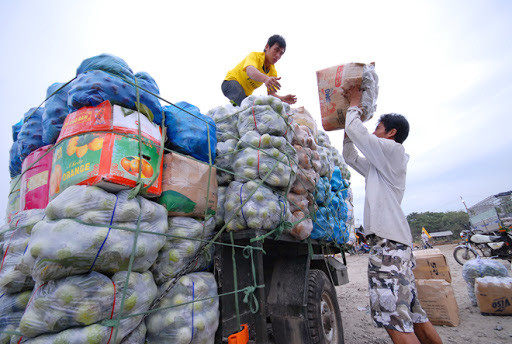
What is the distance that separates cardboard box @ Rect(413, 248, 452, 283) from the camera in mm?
4230

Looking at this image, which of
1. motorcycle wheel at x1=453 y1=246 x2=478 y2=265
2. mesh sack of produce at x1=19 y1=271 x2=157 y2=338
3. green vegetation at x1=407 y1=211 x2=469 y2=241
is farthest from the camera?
green vegetation at x1=407 y1=211 x2=469 y2=241

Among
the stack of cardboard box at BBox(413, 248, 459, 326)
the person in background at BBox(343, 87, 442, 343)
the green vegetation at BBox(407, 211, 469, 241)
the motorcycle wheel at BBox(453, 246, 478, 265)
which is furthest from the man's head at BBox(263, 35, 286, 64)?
the green vegetation at BBox(407, 211, 469, 241)

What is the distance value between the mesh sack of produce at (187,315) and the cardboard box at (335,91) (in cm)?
200

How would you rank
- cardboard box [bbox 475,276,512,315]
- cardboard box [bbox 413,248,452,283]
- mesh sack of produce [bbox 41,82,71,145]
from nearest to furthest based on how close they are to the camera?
mesh sack of produce [bbox 41,82,71,145] → cardboard box [bbox 475,276,512,315] → cardboard box [bbox 413,248,452,283]

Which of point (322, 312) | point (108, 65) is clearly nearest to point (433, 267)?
point (322, 312)

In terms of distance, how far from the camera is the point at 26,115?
2.23 m

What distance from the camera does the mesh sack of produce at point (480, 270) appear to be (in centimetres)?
402

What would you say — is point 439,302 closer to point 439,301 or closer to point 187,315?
point 439,301

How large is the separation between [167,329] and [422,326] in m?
2.10

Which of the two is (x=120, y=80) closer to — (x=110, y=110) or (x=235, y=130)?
(x=110, y=110)

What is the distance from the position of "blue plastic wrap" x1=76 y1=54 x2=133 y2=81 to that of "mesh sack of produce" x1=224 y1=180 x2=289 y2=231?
1095 millimetres

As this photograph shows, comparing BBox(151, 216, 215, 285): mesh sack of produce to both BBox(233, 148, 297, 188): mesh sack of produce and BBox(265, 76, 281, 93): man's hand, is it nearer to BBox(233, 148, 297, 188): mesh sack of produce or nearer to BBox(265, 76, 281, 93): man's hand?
BBox(233, 148, 297, 188): mesh sack of produce

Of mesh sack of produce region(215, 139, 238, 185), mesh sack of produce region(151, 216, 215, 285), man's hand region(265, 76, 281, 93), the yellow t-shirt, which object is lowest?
mesh sack of produce region(151, 216, 215, 285)

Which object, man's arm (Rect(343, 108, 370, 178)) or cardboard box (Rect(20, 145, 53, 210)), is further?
man's arm (Rect(343, 108, 370, 178))
